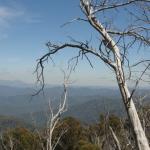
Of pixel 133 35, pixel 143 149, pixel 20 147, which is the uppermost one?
pixel 133 35

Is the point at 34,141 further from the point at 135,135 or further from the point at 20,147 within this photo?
the point at 135,135

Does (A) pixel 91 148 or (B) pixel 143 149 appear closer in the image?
(B) pixel 143 149

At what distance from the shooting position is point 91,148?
122 feet

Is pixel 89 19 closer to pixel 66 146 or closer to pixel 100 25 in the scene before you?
pixel 100 25

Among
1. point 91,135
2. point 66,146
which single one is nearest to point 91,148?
point 66,146

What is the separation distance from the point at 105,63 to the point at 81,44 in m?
0.39

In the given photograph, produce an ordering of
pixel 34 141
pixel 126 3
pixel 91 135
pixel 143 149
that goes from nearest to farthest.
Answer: pixel 143 149 < pixel 126 3 < pixel 34 141 < pixel 91 135

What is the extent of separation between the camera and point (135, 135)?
4273 mm

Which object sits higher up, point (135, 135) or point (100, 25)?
point (100, 25)

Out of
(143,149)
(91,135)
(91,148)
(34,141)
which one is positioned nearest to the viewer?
(143,149)

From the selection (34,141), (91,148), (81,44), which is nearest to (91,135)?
(34,141)

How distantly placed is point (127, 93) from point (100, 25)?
90 cm

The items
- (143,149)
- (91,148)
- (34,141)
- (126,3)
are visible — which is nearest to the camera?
(143,149)

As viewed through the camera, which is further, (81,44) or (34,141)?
(34,141)
